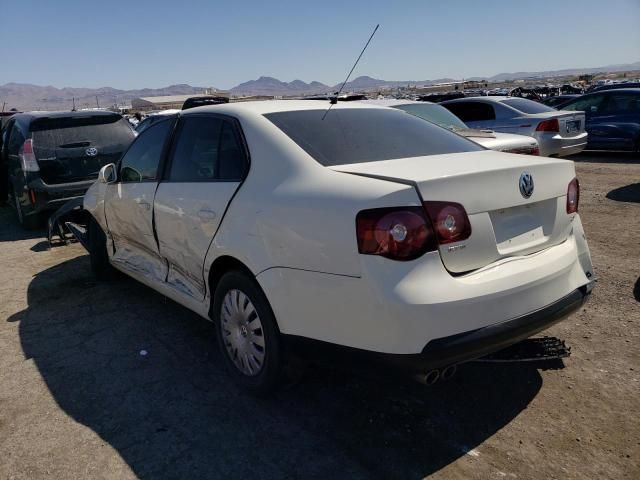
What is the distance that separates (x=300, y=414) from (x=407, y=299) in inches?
44.5

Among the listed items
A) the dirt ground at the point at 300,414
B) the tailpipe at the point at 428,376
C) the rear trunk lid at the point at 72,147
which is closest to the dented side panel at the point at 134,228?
the dirt ground at the point at 300,414

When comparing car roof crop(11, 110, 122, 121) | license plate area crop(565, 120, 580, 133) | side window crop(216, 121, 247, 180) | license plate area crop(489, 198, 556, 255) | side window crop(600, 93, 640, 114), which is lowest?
license plate area crop(489, 198, 556, 255)

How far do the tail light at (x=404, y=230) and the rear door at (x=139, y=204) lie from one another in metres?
2.20

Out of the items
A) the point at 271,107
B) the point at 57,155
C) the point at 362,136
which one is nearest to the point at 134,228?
the point at 271,107

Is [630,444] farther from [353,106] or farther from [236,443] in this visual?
[353,106]

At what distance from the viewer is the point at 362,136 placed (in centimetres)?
321

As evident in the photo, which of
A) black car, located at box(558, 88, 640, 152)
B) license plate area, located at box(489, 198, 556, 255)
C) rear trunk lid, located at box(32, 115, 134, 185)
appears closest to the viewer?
license plate area, located at box(489, 198, 556, 255)

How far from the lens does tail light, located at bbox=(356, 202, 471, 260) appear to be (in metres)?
2.30

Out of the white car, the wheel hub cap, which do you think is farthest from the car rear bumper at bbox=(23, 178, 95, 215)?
the wheel hub cap

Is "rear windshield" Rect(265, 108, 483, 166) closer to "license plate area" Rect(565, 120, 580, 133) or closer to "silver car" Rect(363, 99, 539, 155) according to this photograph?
"silver car" Rect(363, 99, 539, 155)

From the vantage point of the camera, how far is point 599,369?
3.30 m

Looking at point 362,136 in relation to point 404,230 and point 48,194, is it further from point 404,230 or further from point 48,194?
point 48,194

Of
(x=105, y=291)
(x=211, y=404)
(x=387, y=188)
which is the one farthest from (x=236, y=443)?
(x=105, y=291)

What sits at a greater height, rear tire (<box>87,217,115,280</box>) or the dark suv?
the dark suv
